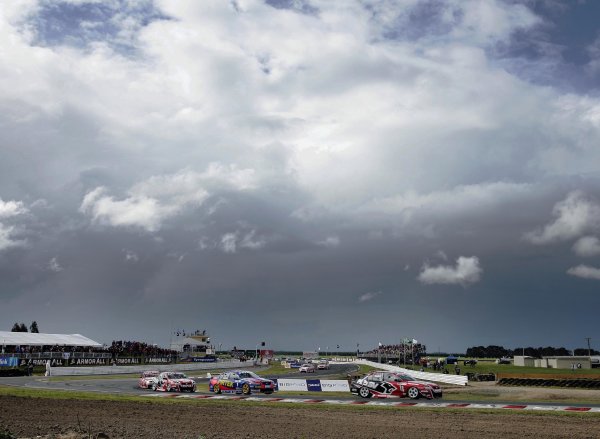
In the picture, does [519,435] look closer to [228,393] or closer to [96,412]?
[96,412]

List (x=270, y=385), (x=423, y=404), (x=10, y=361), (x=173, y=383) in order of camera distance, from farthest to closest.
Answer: (x=10, y=361), (x=173, y=383), (x=270, y=385), (x=423, y=404)

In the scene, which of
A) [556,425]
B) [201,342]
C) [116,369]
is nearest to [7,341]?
[116,369]

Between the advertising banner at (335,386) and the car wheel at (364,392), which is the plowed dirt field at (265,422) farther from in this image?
the advertising banner at (335,386)

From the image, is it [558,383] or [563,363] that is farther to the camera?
[563,363]

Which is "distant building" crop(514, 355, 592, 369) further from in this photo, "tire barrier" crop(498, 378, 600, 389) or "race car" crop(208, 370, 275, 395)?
"race car" crop(208, 370, 275, 395)

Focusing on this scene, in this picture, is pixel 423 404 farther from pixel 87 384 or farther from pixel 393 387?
pixel 87 384

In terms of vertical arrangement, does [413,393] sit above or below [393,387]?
below

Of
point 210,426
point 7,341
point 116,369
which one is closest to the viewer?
point 210,426

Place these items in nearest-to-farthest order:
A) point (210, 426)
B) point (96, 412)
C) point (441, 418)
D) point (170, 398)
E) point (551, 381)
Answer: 1. point (210, 426)
2. point (441, 418)
3. point (96, 412)
4. point (170, 398)
5. point (551, 381)

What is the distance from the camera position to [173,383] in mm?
35188

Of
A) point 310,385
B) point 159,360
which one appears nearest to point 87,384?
point 310,385

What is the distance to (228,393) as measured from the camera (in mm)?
33781

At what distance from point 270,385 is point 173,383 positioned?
6.13m

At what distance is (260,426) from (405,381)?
1287cm
